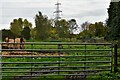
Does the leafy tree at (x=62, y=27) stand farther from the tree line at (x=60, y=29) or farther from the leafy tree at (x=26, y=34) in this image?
the leafy tree at (x=26, y=34)

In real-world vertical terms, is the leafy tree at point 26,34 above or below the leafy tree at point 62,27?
below

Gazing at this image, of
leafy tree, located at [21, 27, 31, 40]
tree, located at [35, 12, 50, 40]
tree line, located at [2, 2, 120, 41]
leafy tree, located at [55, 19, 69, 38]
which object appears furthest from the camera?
leafy tree, located at [55, 19, 69, 38]

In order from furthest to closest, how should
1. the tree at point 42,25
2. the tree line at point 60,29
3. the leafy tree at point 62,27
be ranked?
the leafy tree at point 62,27 → the tree at point 42,25 → the tree line at point 60,29

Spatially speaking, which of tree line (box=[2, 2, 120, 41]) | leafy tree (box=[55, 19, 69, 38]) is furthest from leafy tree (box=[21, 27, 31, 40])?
leafy tree (box=[55, 19, 69, 38])

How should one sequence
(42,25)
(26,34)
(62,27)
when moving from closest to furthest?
(42,25)
(26,34)
(62,27)

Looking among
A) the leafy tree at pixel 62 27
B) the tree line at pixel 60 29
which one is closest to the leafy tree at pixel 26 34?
the tree line at pixel 60 29

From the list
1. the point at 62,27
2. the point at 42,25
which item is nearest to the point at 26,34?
the point at 42,25

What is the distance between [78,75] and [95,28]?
38.1 m

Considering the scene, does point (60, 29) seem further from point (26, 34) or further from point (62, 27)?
point (26, 34)

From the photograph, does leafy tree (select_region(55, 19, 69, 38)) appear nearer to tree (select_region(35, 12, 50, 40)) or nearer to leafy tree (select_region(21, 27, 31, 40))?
tree (select_region(35, 12, 50, 40))

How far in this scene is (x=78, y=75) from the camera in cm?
918

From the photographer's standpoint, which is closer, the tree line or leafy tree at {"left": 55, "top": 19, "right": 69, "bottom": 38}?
the tree line

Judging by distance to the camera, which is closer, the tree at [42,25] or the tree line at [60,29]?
the tree line at [60,29]

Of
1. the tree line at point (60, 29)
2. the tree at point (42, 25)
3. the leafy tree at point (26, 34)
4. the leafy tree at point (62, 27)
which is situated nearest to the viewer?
the tree line at point (60, 29)
